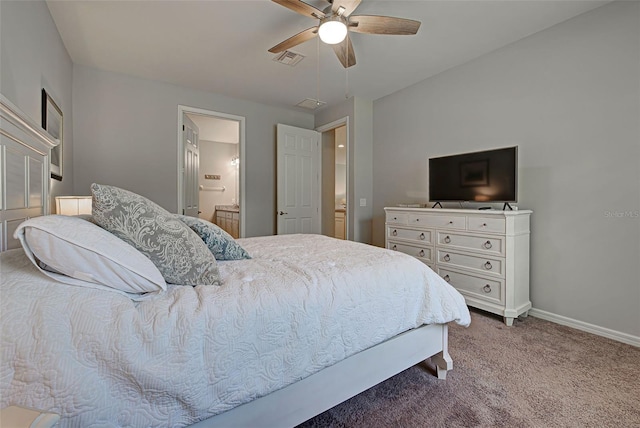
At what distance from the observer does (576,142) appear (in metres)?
2.33

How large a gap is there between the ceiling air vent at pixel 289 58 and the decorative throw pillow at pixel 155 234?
2307 mm

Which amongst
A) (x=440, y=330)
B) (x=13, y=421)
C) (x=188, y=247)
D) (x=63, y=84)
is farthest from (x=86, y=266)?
(x=63, y=84)

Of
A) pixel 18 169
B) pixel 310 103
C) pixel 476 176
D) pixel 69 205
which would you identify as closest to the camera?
pixel 18 169

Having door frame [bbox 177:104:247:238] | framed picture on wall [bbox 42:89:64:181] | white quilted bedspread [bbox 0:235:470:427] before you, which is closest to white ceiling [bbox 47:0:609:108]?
door frame [bbox 177:104:247:238]

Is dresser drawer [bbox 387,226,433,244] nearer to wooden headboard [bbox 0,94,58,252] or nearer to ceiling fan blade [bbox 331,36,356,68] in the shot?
ceiling fan blade [bbox 331,36,356,68]

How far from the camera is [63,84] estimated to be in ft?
8.76

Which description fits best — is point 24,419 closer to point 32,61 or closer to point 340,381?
point 340,381

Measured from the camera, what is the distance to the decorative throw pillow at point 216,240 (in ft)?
5.03

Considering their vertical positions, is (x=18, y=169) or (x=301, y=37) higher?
(x=301, y=37)

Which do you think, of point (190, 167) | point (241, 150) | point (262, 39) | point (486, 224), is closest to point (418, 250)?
point (486, 224)

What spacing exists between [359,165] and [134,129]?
2884 mm

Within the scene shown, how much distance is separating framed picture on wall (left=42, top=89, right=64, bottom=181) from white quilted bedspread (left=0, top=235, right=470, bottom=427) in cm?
174

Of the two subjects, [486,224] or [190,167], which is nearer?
[486,224]

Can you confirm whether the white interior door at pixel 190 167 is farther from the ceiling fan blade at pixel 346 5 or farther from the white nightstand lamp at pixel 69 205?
the ceiling fan blade at pixel 346 5
